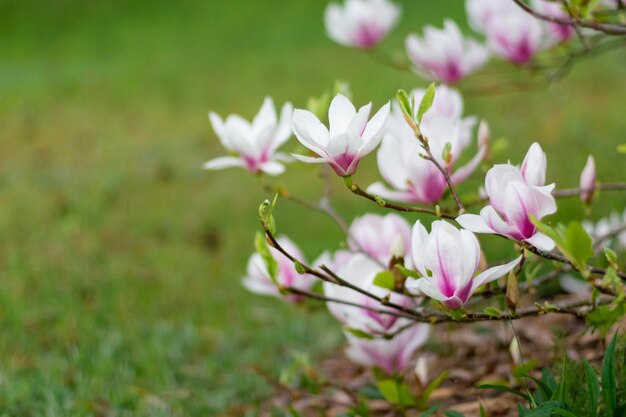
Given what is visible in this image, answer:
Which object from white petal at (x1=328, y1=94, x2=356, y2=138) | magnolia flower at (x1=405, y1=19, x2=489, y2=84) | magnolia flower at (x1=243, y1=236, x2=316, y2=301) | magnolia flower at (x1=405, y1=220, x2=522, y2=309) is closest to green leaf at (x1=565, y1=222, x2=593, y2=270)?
magnolia flower at (x1=405, y1=220, x2=522, y2=309)

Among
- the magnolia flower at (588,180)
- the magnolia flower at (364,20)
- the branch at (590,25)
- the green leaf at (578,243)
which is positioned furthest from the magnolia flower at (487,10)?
the green leaf at (578,243)

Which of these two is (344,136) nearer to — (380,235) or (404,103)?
(404,103)

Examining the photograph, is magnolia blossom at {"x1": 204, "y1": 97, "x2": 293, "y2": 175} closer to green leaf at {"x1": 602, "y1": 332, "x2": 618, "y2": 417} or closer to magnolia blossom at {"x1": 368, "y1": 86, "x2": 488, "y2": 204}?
magnolia blossom at {"x1": 368, "y1": 86, "x2": 488, "y2": 204}

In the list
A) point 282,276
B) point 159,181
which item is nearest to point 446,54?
point 282,276

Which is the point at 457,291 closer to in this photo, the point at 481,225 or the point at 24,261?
the point at 481,225

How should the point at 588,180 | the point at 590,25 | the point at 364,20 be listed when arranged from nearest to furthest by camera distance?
the point at 590,25 < the point at 588,180 < the point at 364,20

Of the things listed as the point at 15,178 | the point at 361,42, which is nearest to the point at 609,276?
the point at 361,42
